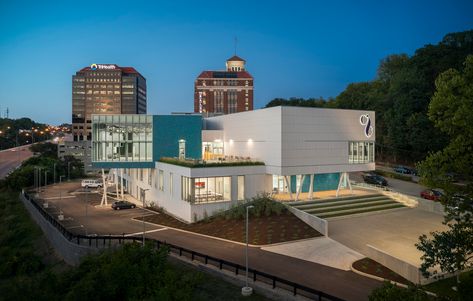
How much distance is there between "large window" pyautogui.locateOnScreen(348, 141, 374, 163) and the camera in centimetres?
4247

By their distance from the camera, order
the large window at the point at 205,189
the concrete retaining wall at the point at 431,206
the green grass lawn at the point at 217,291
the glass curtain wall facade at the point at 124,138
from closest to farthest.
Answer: the green grass lawn at the point at 217,291 → the large window at the point at 205,189 → the concrete retaining wall at the point at 431,206 → the glass curtain wall facade at the point at 124,138

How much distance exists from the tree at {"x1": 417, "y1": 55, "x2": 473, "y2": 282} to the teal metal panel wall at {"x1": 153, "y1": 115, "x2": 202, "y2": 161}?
34.0m

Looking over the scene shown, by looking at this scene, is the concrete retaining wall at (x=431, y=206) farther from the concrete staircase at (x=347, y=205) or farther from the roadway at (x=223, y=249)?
the roadway at (x=223, y=249)

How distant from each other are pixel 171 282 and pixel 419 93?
5996cm

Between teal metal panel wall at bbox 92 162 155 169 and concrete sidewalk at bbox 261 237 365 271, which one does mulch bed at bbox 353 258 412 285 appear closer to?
concrete sidewalk at bbox 261 237 365 271

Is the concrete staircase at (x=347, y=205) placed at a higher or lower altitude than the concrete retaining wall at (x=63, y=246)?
higher

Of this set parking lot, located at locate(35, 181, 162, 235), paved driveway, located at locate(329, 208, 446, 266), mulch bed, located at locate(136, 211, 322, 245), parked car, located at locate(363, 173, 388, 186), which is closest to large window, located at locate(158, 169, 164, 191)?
parking lot, located at locate(35, 181, 162, 235)

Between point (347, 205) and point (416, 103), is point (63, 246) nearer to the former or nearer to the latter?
point (347, 205)

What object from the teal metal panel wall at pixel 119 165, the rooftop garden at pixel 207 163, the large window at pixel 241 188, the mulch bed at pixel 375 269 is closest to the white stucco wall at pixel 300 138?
the rooftop garden at pixel 207 163

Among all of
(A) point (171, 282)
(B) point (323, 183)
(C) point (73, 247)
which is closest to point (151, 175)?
(C) point (73, 247)

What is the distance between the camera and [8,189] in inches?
2712

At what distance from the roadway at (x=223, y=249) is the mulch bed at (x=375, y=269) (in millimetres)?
1096

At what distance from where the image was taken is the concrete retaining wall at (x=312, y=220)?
2950 cm

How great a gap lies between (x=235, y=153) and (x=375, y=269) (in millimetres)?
27377
